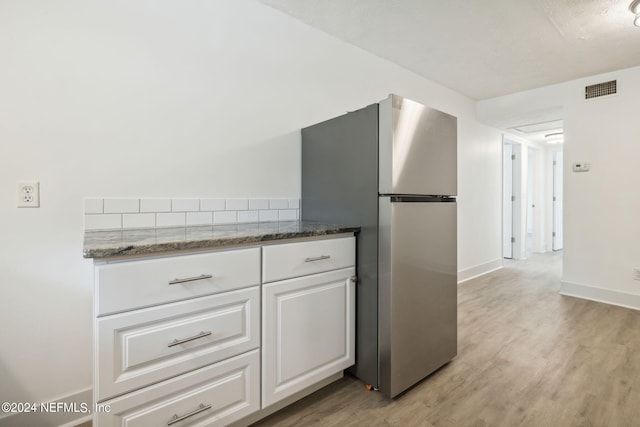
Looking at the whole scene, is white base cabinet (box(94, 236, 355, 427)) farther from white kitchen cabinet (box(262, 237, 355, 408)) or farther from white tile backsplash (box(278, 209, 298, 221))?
white tile backsplash (box(278, 209, 298, 221))

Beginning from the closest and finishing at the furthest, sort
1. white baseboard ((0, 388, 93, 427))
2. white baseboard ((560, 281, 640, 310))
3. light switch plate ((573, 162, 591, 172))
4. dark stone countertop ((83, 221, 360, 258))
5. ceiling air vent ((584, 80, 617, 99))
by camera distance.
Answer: dark stone countertop ((83, 221, 360, 258)) → white baseboard ((0, 388, 93, 427)) → white baseboard ((560, 281, 640, 310)) → ceiling air vent ((584, 80, 617, 99)) → light switch plate ((573, 162, 591, 172))

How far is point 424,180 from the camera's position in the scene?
1.65 metres

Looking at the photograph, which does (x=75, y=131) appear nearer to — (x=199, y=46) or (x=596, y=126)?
(x=199, y=46)

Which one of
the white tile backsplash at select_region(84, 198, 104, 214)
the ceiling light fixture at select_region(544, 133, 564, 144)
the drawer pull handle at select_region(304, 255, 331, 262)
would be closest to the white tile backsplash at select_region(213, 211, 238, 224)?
the white tile backsplash at select_region(84, 198, 104, 214)

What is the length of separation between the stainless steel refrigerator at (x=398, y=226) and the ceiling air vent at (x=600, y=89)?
2.57m

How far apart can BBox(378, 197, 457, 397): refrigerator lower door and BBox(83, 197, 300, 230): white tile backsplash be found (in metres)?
0.83

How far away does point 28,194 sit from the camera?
132 cm

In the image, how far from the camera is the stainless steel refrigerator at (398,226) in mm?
1526

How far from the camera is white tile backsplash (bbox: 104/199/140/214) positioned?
1.49 metres

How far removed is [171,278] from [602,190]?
4.06 meters

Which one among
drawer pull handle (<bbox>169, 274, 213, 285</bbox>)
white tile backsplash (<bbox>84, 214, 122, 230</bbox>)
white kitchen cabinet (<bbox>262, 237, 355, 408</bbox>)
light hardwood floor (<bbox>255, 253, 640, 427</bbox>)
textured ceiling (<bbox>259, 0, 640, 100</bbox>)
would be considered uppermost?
textured ceiling (<bbox>259, 0, 640, 100</bbox>)

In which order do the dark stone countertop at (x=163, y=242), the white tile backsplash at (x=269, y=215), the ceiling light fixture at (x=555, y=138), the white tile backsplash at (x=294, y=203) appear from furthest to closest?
the ceiling light fixture at (x=555, y=138) → the white tile backsplash at (x=294, y=203) → the white tile backsplash at (x=269, y=215) → the dark stone countertop at (x=163, y=242)

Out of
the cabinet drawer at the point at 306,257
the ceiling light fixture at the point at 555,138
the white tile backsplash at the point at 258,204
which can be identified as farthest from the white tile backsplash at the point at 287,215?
the ceiling light fixture at the point at 555,138

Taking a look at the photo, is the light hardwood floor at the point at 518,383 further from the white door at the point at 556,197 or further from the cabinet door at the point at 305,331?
the white door at the point at 556,197
